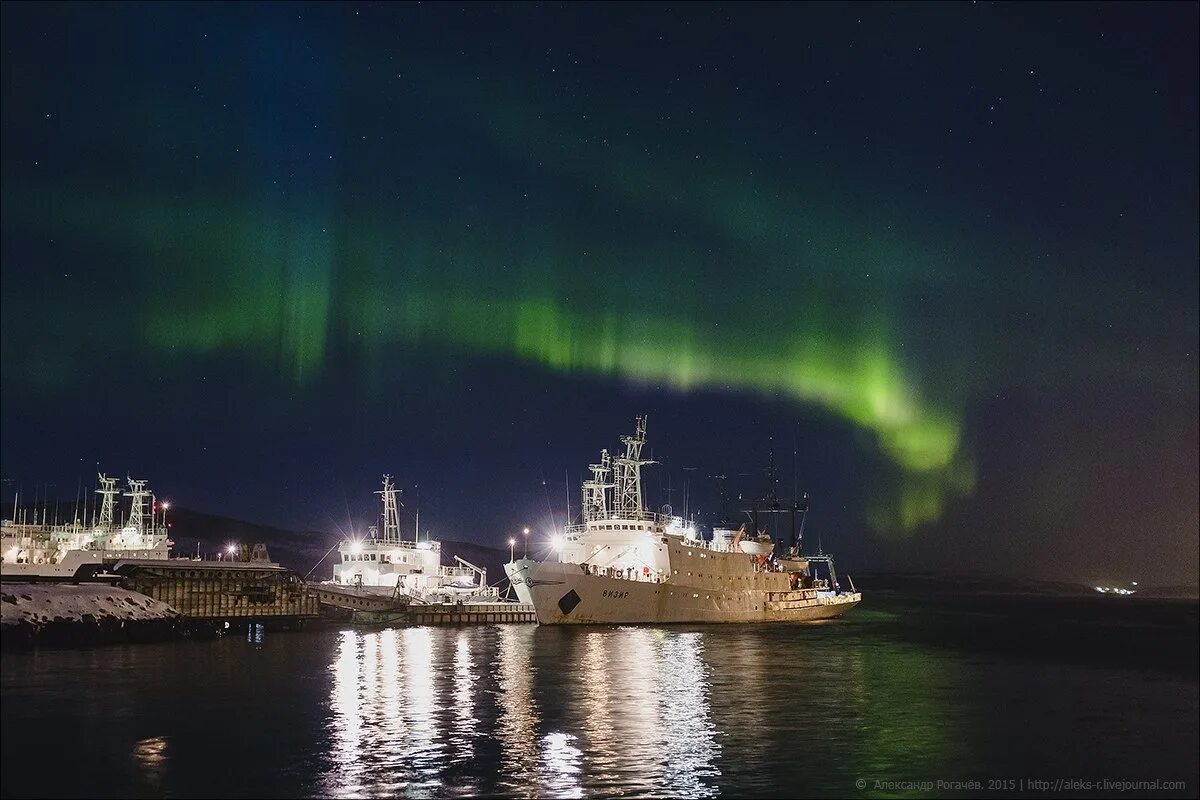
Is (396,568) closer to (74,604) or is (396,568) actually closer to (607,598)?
(607,598)

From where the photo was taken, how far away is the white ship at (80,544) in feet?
254

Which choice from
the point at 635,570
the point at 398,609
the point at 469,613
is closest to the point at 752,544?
the point at 635,570

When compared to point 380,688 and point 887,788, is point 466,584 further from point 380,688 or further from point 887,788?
point 887,788

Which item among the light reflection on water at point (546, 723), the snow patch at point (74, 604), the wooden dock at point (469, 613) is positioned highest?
the snow patch at point (74, 604)

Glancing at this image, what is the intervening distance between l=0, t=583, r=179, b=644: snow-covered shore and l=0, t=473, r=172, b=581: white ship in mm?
5848

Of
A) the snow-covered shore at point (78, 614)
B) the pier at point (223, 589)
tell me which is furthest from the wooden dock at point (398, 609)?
the snow-covered shore at point (78, 614)

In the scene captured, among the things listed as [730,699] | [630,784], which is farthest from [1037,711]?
[630,784]

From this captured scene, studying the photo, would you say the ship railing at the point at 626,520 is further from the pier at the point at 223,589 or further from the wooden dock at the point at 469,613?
the pier at the point at 223,589

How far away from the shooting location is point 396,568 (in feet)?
347

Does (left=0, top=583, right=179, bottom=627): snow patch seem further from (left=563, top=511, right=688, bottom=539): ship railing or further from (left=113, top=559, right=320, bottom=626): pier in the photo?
(left=563, top=511, right=688, bottom=539): ship railing

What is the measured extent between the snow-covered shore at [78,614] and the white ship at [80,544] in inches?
230

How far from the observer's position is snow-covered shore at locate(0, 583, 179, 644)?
58.8 m

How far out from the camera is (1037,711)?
47000 millimetres

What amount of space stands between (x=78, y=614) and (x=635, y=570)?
4861 centimetres
